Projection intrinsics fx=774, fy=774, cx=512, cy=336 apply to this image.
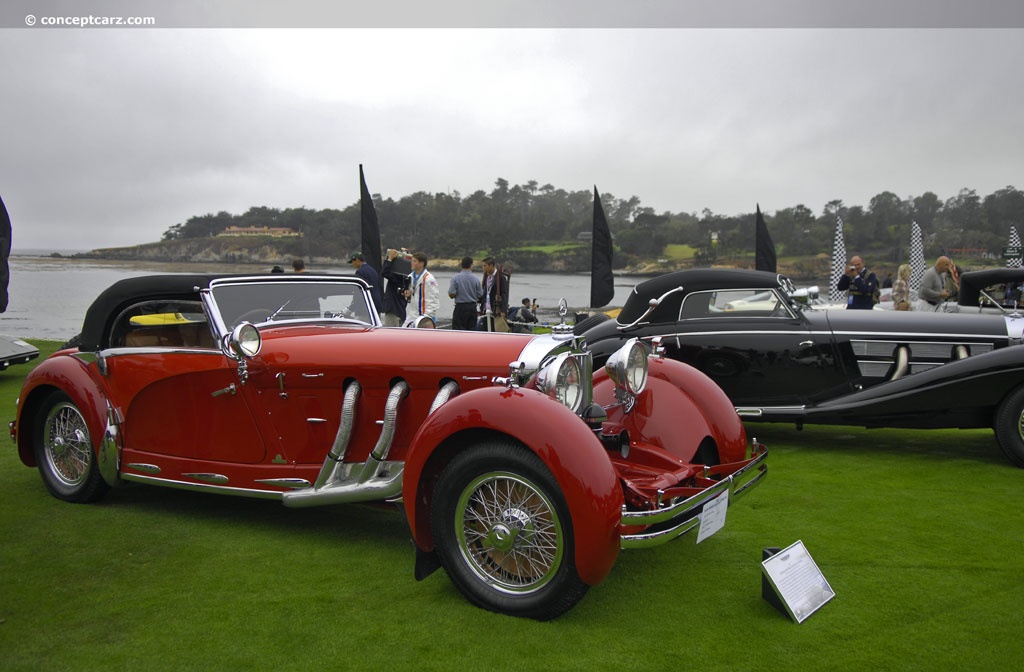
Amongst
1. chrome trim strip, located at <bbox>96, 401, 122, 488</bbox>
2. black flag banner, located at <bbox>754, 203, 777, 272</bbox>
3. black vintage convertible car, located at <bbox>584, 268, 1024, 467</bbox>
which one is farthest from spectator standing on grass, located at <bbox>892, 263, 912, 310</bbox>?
chrome trim strip, located at <bbox>96, 401, 122, 488</bbox>

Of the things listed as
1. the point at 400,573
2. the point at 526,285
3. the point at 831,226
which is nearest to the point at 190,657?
the point at 400,573

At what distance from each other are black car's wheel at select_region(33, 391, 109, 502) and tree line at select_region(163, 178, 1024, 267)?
1694 cm

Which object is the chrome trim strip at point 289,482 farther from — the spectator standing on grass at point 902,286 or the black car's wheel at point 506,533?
the spectator standing on grass at point 902,286

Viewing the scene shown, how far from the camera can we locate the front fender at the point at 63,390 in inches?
196

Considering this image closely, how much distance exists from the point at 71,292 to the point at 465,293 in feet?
111

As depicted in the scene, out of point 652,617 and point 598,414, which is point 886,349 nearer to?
point 598,414

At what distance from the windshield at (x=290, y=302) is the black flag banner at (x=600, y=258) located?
9.08 meters

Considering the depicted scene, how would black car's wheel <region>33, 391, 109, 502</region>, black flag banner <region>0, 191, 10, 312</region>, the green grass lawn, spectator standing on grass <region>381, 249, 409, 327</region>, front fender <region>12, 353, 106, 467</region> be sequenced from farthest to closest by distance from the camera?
spectator standing on grass <region>381, 249, 409, 327</region> < black flag banner <region>0, 191, 10, 312</region> < black car's wheel <region>33, 391, 109, 502</region> < front fender <region>12, 353, 106, 467</region> < the green grass lawn

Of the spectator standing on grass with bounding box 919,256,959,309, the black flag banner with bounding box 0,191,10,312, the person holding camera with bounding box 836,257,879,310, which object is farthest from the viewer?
the person holding camera with bounding box 836,257,879,310

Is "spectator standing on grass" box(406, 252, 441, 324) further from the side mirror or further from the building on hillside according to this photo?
the side mirror

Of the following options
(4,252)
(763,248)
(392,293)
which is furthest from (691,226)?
(4,252)

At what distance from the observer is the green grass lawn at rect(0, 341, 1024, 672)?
300 cm

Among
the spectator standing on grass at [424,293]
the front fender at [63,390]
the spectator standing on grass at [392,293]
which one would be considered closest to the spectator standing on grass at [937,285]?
the spectator standing on grass at [424,293]

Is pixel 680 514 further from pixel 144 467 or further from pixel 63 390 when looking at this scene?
pixel 63 390
